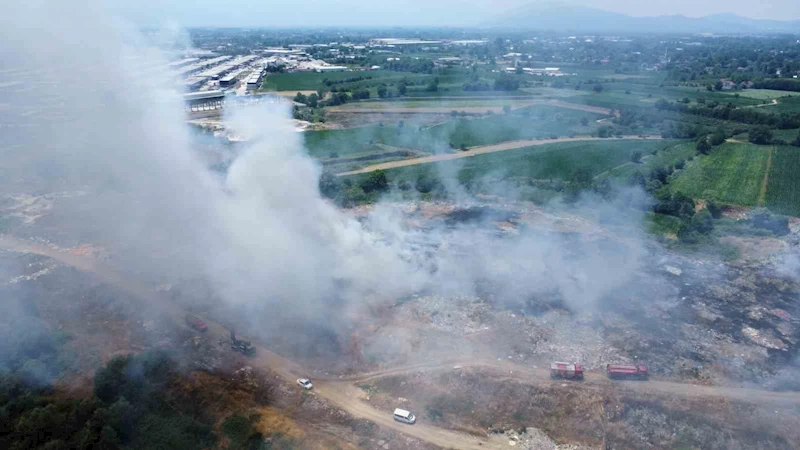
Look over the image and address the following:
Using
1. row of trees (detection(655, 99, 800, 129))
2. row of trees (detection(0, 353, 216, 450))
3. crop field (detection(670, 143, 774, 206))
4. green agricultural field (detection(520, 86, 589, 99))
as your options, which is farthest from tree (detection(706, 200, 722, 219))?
green agricultural field (detection(520, 86, 589, 99))

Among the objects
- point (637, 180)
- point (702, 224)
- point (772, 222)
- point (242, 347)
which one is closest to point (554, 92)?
point (637, 180)

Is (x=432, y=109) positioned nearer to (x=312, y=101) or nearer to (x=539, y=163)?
(x=312, y=101)

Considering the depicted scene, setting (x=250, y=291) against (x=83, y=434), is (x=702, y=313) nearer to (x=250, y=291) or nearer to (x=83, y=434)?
(x=250, y=291)

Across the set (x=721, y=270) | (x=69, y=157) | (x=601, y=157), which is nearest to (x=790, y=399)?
(x=721, y=270)

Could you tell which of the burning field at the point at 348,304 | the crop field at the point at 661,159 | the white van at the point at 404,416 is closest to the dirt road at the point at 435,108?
the crop field at the point at 661,159

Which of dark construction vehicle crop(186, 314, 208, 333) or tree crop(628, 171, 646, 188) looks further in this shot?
tree crop(628, 171, 646, 188)

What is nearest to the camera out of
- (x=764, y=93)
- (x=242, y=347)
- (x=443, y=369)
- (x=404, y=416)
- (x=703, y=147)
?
(x=404, y=416)

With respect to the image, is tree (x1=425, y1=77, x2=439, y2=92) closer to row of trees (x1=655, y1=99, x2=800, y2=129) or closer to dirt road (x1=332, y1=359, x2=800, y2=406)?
→ row of trees (x1=655, y1=99, x2=800, y2=129)
